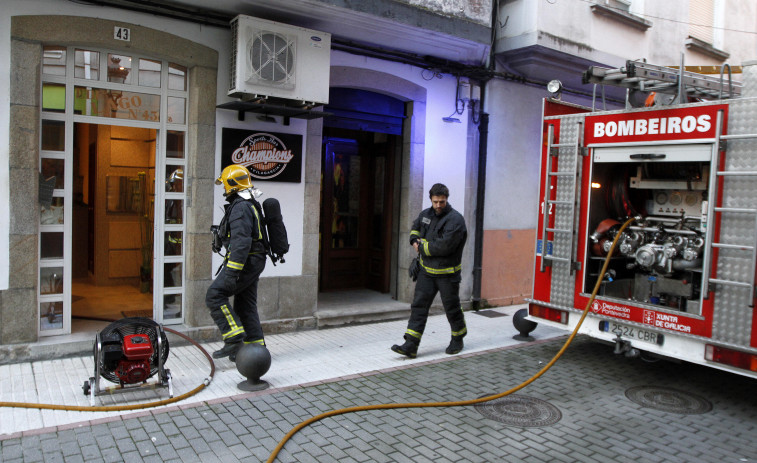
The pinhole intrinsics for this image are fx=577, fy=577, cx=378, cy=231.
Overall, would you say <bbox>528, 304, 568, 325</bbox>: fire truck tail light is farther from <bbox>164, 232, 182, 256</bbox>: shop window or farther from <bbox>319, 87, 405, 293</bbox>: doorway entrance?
<bbox>164, 232, 182, 256</bbox>: shop window

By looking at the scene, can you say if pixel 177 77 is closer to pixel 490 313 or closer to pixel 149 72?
pixel 149 72

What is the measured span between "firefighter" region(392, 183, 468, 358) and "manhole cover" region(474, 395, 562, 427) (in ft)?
4.60

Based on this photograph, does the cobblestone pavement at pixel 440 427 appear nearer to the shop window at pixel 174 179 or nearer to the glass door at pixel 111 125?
the glass door at pixel 111 125

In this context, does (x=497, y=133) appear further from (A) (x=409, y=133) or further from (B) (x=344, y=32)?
(B) (x=344, y=32)

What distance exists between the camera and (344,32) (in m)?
7.77

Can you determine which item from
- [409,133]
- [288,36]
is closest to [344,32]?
[288,36]

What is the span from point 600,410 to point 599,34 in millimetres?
7272

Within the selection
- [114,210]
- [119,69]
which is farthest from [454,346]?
[114,210]

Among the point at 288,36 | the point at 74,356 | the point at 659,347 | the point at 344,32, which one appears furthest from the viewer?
the point at 344,32

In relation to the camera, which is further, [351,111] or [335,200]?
[335,200]

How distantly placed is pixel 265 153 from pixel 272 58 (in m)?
1.23

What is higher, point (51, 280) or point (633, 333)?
point (51, 280)

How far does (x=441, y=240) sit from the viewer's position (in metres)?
6.47

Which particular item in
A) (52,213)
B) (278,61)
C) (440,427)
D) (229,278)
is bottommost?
(440,427)
